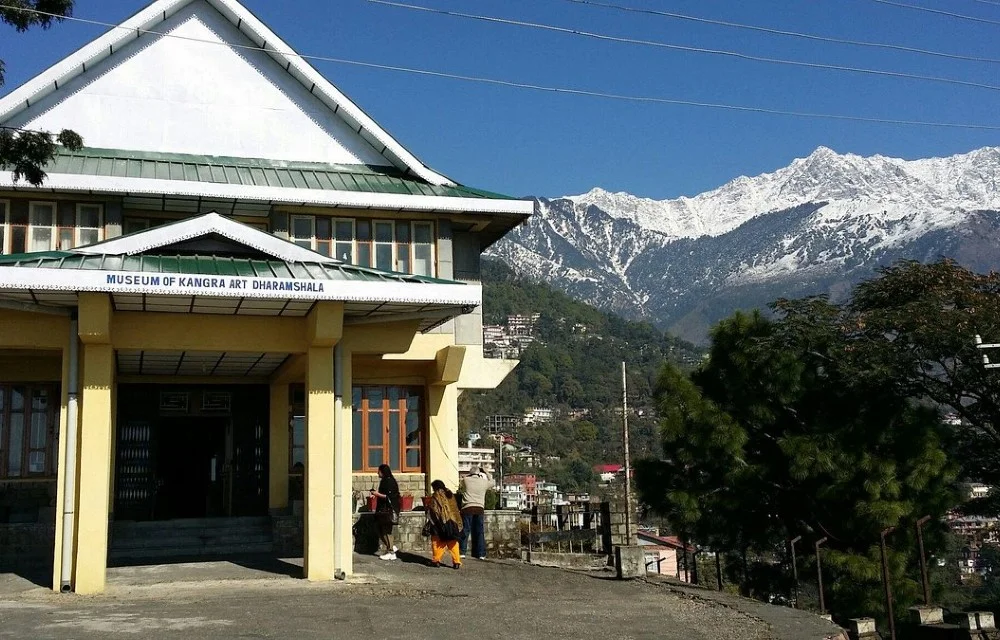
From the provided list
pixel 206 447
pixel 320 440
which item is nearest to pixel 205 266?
pixel 320 440

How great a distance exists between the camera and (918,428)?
20172 mm

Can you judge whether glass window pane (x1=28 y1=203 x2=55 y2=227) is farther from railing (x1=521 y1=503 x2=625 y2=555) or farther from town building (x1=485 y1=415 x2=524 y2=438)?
town building (x1=485 y1=415 x2=524 y2=438)

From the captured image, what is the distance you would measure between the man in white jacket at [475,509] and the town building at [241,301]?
105 inches

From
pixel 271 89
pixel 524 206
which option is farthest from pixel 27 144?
pixel 524 206

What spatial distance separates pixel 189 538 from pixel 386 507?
12.0 ft

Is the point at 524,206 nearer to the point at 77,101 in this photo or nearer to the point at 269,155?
the point at 269,155

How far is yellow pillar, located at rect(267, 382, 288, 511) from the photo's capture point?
65.3 feet

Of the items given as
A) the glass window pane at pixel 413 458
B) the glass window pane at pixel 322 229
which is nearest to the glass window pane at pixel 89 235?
the glass window pane at pixel 322 229

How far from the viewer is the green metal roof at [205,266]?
12715 mm

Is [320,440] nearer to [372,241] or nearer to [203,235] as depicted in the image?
[203,235]

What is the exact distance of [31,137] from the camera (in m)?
13.7

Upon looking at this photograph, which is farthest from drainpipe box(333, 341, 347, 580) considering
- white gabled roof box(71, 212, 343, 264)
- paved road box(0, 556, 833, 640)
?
white gabled roof box(71, 212, 343, 264)

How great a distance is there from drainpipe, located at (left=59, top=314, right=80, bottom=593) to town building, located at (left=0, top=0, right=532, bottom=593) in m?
0.07

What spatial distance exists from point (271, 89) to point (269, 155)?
128cm
